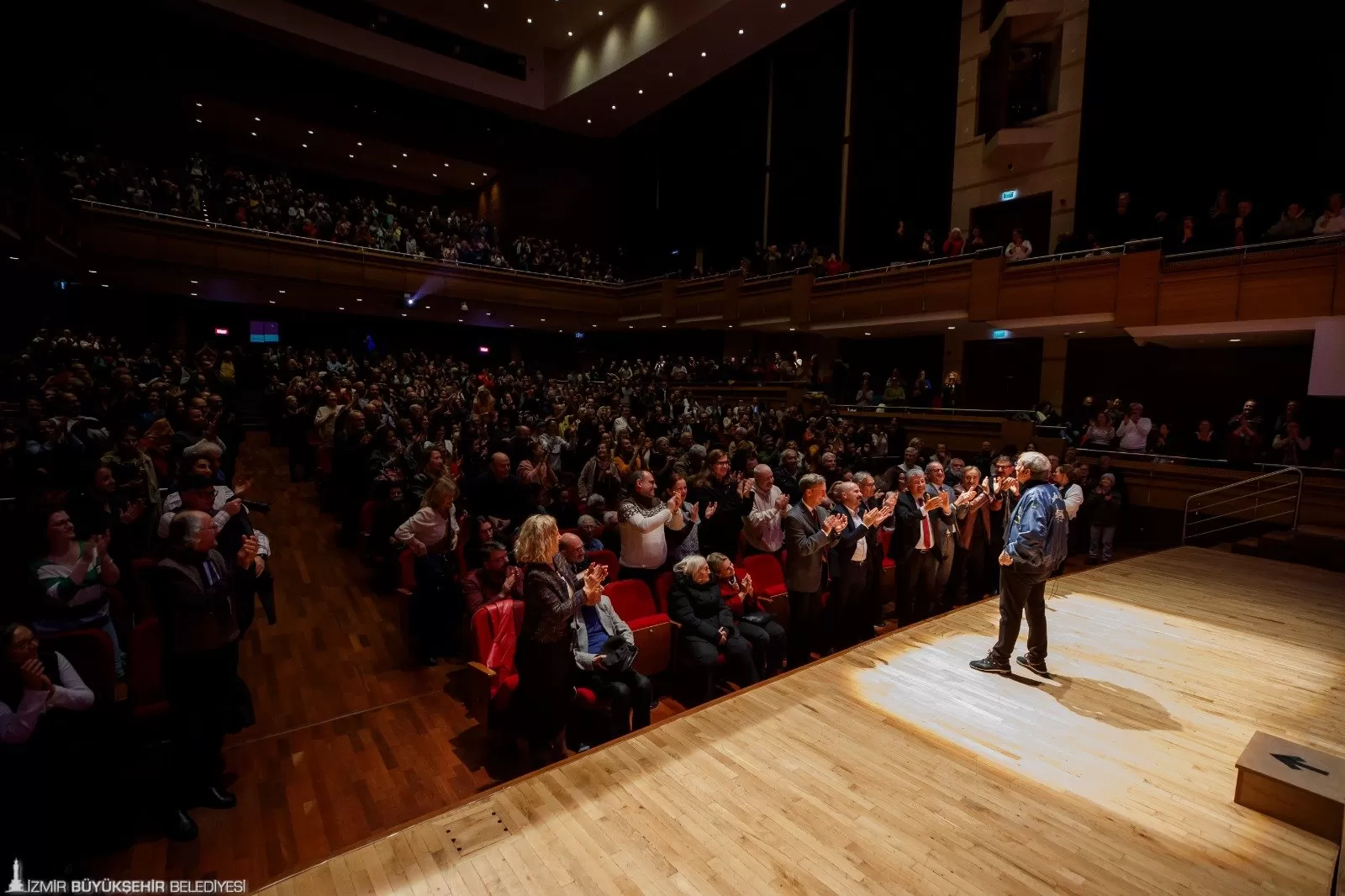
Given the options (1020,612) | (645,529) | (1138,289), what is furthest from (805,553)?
(1138,289)

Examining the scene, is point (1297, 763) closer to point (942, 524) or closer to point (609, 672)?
point (942, 524)

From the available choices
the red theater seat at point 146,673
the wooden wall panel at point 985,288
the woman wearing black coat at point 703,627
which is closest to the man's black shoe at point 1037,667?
the woman wearing black coat at point 703,627

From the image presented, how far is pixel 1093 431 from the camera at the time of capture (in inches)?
370

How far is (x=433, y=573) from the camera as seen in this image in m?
4.43

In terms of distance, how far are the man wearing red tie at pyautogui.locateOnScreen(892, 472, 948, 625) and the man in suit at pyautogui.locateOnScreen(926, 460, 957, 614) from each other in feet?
0.08

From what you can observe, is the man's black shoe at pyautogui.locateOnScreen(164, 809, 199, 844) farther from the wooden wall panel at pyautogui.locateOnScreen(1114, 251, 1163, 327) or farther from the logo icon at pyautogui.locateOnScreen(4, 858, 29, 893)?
the wooden wall panel at pyautogui.locateOnScreen(1114, 251, 1163, 327)

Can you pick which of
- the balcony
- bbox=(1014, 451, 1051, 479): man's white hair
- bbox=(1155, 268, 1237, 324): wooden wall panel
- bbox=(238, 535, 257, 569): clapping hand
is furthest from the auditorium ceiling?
bbox=(238, 535, 257, 569): clapping hand

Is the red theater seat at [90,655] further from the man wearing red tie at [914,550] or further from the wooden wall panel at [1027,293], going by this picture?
the wooden wall panel at [1027,293]

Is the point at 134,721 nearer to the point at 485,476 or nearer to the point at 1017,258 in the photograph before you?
the point at 485,476

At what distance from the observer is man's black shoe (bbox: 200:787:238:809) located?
9.87 feet

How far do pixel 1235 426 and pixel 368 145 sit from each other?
21.1 m

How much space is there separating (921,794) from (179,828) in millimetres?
3237

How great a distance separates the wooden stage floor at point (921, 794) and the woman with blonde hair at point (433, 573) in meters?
2.03

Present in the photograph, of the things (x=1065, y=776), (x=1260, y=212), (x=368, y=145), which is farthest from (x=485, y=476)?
(x=368, y=145)
